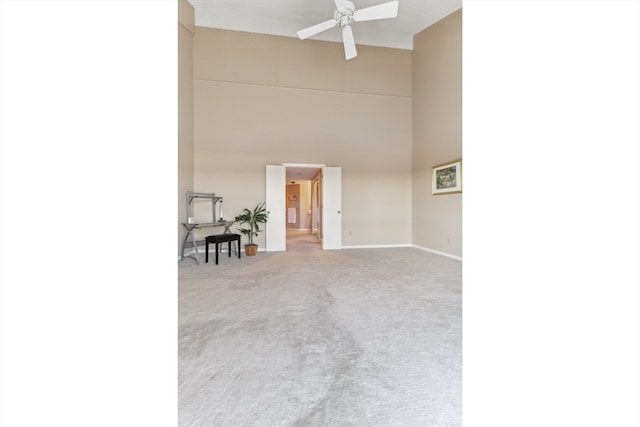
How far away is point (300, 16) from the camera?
5.05 m

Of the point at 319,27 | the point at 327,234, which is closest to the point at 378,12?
the point at 319,27

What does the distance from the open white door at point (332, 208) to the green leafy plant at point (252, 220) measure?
1296mm

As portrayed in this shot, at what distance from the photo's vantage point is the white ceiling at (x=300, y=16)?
4754mm

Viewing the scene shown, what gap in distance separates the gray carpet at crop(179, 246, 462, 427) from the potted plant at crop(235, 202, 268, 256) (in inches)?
70.4

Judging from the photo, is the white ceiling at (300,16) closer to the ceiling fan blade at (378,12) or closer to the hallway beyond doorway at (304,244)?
the ceiling fan blade at (378,12)

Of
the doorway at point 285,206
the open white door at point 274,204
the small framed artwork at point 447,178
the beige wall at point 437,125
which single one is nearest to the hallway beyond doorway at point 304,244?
the doorway at point 285,206

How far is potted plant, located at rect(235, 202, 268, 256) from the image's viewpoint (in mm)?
4883
